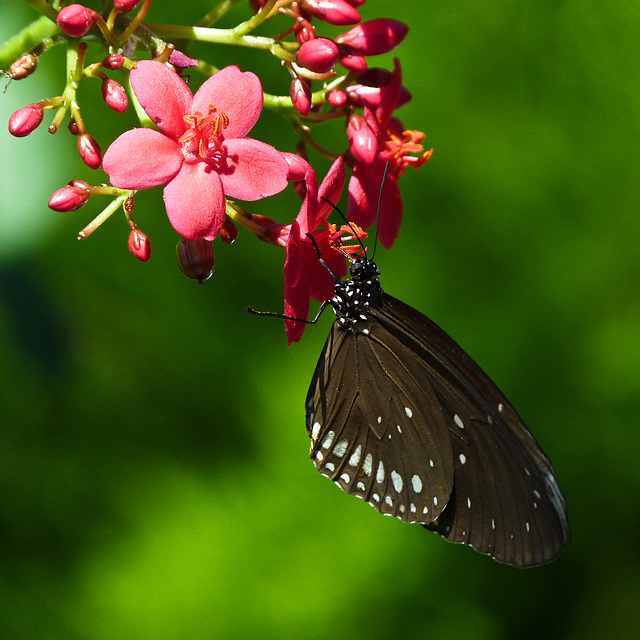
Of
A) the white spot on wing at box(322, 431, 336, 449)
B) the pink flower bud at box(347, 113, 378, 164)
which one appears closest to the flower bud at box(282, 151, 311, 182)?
the pink flower bud at box(347, 113, 378, 164)

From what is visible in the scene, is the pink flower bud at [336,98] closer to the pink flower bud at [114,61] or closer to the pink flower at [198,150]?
the pink flower at [198,150]

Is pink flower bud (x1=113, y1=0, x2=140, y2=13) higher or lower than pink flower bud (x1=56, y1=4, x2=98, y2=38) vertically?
higher

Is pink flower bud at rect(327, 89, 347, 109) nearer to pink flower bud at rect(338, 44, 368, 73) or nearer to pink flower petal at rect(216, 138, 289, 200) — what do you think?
pink flower bud at rect(338, 44, 368, 73)

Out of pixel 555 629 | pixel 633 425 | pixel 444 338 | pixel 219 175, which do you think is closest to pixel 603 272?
pixel 633 425

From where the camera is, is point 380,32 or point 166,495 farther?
point 166,495

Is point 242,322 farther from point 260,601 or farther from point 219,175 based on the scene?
point 219,175

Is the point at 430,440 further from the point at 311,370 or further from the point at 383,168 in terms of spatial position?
the point at 311,370
